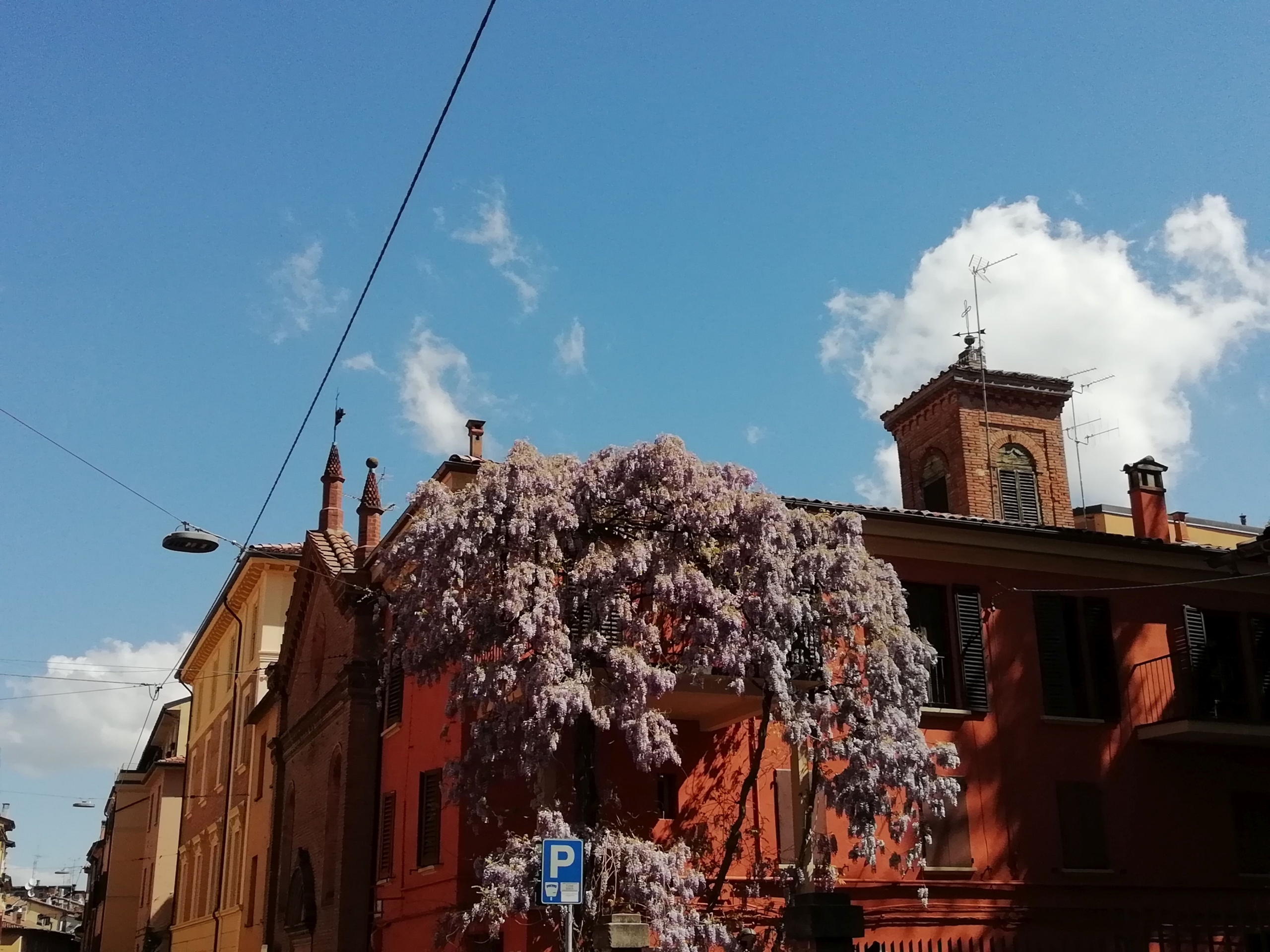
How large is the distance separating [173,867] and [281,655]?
23.0 meters

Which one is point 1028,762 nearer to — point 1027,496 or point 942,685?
point 942,685

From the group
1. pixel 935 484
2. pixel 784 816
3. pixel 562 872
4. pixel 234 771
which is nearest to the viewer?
pixel 562 872

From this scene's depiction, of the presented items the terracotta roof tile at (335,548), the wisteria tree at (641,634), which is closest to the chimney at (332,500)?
the terracotta roof tile at (335,548)

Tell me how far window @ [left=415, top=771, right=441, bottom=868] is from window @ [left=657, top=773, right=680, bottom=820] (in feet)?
10.7

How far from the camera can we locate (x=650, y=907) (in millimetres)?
16125

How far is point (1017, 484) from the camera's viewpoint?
1288 inches

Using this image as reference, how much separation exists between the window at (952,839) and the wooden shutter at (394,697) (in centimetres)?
867

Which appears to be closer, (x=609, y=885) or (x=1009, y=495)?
(x=609, y=885)

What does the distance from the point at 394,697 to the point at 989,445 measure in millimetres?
16762

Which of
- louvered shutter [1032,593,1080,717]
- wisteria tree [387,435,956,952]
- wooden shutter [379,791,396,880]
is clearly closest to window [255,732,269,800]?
wooden shutter [379,791,396,880]

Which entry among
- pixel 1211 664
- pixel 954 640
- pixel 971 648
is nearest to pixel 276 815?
pixel 954 640

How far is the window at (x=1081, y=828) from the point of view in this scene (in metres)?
22.2

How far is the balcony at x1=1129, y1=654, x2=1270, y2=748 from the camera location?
23047mm

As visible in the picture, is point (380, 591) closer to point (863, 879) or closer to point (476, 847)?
point (476, 847)
